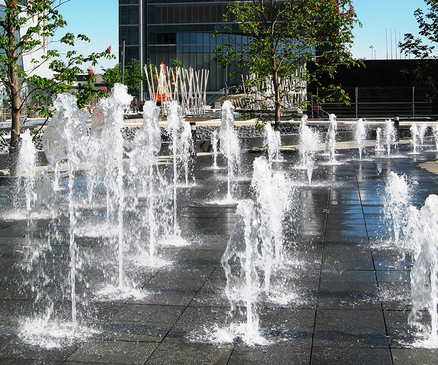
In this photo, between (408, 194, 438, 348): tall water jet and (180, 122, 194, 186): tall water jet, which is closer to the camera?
(408, 194, 438, 348): tall water jet

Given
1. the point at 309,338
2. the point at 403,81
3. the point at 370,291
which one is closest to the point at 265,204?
the point at 370,291

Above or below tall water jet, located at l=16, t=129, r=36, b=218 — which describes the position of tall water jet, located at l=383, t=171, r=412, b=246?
below

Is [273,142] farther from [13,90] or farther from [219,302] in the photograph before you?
[219,302]

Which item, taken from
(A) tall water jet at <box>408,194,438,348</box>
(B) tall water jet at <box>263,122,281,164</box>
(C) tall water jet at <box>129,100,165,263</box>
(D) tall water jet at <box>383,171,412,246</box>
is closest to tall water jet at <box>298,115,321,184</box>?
A: (B) tall water jet at <box>263,122,281,164</box>

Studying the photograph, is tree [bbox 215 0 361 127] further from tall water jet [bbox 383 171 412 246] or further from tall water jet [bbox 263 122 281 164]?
tall water jet [bbox 383 171 412 246]

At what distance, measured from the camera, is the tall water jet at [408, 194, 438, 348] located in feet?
14.2

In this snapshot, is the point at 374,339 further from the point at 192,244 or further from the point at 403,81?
the point at 403,81

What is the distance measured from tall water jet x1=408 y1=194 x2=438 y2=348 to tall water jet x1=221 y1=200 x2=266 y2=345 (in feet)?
4.00

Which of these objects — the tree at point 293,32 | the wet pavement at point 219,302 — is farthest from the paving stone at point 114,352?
the tree at point 293,32

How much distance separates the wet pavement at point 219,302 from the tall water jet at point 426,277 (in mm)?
135

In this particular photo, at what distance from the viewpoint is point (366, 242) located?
7.00 metres

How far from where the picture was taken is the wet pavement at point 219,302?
3.97 meters

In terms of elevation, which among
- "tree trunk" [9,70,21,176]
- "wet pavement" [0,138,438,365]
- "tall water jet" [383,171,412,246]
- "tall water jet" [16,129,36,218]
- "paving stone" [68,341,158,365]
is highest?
"tree trunk" [9,70,21,176]

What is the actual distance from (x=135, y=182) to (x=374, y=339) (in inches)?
367
